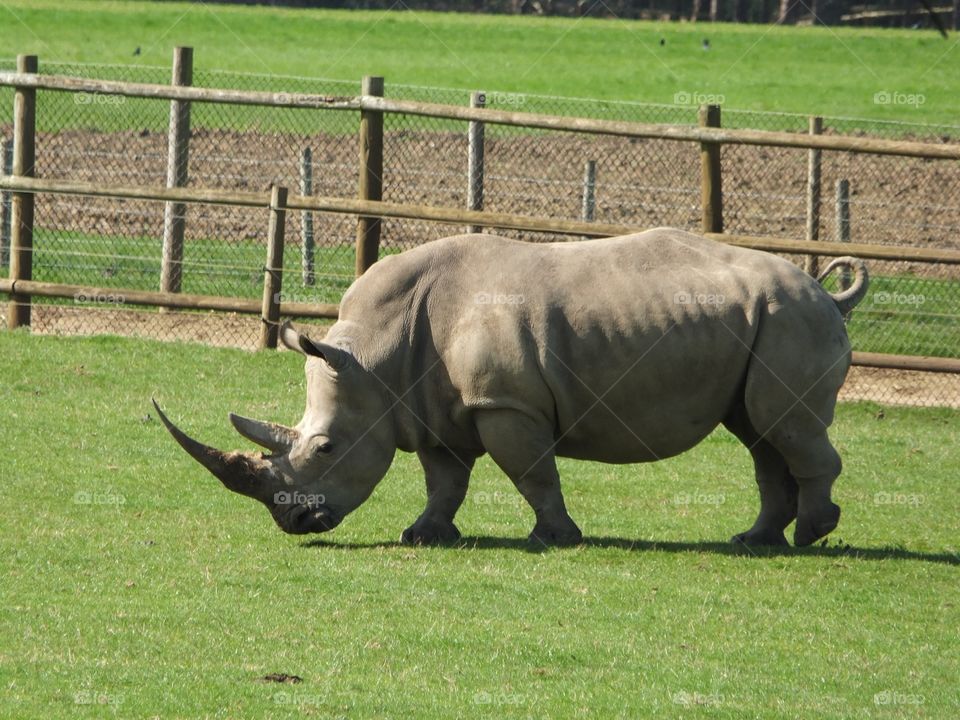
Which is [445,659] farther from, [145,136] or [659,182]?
[145,136]

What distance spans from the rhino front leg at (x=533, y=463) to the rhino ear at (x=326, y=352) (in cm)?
86

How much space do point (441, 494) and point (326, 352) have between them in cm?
119

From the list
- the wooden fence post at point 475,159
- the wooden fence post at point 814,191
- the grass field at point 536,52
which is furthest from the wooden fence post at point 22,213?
the grass field at point 536,52

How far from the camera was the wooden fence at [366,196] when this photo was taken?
52.5ft

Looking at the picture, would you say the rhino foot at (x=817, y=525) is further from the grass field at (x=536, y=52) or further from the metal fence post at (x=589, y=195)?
the grass field at (x=536, y=52)

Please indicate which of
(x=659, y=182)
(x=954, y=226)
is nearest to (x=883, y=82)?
(x=659, y=182)

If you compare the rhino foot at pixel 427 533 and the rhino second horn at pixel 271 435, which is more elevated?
the rhino second horn at pixel 271 435

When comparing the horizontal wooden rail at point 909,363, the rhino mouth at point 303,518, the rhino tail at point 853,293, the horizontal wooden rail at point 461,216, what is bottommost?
the rhino mouth at point 303,518

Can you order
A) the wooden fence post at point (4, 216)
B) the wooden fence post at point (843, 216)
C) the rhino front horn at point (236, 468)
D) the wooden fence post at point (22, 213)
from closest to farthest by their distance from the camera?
the rhino front horn at point (236, 468) → the wooden fence post at point (22, 213) → the wooden fence post at point (843, 216) → the wooden fence post at point (4, 216)

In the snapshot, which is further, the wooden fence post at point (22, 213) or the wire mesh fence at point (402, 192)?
the wire mesh fence at point (402, 192)

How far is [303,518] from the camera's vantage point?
1060 centimetres

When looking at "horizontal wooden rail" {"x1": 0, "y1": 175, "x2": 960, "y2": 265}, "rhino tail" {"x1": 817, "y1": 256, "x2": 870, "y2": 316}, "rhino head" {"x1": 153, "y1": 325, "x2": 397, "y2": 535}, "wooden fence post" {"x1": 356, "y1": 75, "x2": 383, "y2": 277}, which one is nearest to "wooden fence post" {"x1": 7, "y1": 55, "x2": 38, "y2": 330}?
"horizontal wooden rail" {"x1": 0, "y1": 175, "x2": 960, "y2": 265}

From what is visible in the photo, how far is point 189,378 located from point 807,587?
7181 mm

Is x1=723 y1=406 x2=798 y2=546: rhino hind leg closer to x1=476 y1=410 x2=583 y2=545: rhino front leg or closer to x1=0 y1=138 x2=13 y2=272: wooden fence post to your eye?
x1=476 y1=410 x2=583 y2=545: rhino front leg
